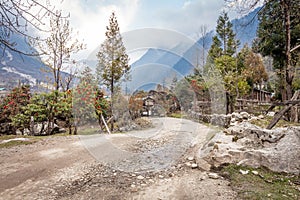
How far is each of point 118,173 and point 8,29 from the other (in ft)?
8.45

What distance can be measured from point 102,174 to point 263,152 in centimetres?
281

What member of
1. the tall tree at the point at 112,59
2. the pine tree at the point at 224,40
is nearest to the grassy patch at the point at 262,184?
the tall tree at the point at 112,59

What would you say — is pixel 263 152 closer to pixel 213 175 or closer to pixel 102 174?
pixel 213 175

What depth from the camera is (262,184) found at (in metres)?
2.47

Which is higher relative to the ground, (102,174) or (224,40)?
(224,40)

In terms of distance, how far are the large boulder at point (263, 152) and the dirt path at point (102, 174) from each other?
1.66 ft

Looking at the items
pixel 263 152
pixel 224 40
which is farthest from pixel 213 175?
pixel 224 40

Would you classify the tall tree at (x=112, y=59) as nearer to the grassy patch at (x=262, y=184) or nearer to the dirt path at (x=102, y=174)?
the dirt path at (x=102, y=174)

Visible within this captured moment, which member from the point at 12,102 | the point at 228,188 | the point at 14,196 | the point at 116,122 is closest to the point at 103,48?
the point at 116,122

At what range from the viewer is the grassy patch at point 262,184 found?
2.18 metres

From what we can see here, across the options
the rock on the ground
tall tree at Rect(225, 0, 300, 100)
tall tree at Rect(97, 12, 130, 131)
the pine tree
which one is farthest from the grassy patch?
the pine tree

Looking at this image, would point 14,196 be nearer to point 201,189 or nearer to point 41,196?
point 41,196

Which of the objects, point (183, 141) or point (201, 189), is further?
point (183, 141)

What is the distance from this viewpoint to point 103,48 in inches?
333
